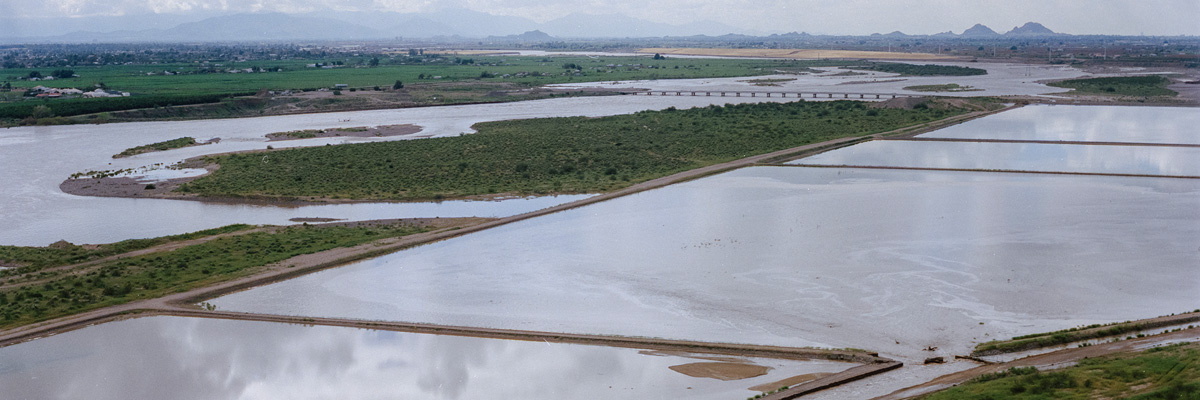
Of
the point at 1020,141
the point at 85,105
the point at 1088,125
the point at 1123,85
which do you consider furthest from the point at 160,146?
the point at 1123,85

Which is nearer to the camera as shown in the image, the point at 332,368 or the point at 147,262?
the point at 332,368

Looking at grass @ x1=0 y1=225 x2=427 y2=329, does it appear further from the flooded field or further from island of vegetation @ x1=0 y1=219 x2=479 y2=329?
the flooded field

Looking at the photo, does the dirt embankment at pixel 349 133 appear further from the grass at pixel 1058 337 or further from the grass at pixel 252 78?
the grass at pixel 1058 337

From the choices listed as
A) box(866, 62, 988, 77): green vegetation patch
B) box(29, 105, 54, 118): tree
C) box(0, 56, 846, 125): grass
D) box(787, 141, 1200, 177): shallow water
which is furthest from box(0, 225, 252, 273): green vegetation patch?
box(866, 62, 988, 77): green vegetation patch

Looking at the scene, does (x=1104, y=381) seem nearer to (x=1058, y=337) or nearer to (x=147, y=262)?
(x=1058, y=337)

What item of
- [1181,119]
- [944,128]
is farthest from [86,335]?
[1181,119]

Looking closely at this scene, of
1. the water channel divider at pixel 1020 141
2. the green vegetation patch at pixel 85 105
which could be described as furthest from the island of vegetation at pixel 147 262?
the green vegetation patch at pixel 85 105
